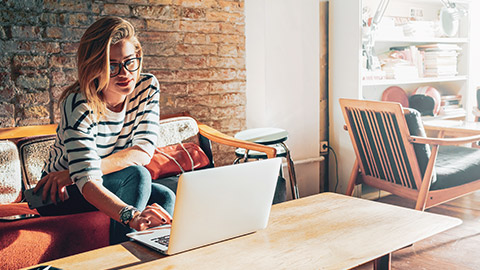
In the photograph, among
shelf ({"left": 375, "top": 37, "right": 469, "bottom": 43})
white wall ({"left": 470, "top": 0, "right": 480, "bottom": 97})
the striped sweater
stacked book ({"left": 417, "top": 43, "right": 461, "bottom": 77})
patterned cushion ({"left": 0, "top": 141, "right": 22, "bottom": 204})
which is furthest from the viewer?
white wall ({"left": 470, "top": 0, "right": 480, "bottom": 97})

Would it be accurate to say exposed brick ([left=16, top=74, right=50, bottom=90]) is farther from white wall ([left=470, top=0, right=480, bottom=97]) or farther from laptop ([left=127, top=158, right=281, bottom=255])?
white wall ([left=470, top=0, right=480, bottom=97])

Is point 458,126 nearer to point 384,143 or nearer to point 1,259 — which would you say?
point 384,143

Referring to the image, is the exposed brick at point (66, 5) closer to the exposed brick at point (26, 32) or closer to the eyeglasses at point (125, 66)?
the exposed brick at point (26, 32)

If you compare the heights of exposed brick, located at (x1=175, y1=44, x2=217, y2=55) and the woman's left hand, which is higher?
exposed brick, located at (x1=175, y1=44, x2=217, y2=55)

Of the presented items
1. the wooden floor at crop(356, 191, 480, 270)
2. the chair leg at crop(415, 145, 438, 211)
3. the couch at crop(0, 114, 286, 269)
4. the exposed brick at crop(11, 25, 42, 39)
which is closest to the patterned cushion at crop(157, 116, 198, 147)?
the couch at crop(0, 114, 286, 269)

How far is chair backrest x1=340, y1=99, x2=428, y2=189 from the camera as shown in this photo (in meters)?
2.90

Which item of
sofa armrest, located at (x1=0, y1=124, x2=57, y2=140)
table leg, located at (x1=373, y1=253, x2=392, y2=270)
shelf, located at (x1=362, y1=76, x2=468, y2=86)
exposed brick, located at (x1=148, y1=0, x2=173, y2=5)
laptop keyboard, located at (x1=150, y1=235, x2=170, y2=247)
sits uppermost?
exposed brick, located at (x1=148, y1=0, x2=173, y2=5)

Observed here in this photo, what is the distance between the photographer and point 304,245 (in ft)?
4.16

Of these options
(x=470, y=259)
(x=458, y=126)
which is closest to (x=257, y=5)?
(x=458, y=126)

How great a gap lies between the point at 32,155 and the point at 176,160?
801 mm

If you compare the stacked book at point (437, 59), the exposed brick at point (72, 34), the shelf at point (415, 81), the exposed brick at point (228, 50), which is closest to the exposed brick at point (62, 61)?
the exposed brick at point (72, 34)

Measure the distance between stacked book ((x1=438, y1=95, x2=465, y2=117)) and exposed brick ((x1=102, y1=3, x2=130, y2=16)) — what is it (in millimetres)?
3005

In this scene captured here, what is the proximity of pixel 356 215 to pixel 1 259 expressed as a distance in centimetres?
138

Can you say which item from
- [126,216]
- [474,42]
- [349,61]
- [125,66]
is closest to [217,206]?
[126,216]
